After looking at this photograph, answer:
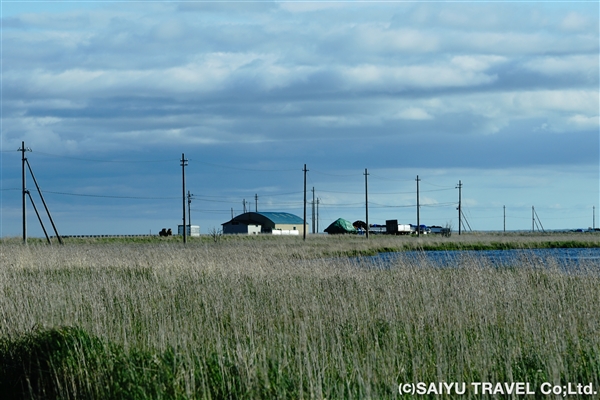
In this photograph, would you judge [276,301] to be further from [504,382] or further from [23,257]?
[23,257]

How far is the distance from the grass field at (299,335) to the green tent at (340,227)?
88.9 meters

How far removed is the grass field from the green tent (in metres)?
88.9

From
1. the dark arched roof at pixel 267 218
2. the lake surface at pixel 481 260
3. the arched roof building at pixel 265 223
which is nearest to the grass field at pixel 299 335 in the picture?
the lake surface at pixel 481 260

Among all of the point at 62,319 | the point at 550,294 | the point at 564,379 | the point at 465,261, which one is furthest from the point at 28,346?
the point at 465,261

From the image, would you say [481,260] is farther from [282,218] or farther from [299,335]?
[282,218]

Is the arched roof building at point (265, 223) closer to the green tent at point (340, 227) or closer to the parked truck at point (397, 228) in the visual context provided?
the green tent at point (340, 227)

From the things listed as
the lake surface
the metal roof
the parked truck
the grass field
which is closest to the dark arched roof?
the metal roof

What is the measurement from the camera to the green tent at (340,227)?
106 metres

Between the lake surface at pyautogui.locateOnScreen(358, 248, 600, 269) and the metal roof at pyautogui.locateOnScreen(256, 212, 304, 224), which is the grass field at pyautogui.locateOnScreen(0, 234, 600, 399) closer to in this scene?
the lake surface at pyautogui.locateOnScreen(358, 248, 600, 269)

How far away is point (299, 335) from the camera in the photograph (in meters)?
9.58

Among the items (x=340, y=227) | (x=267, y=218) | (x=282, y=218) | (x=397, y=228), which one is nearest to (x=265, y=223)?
(x=267, y=218)

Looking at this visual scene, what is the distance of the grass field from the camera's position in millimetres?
7422

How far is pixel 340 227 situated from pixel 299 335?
97757 mm

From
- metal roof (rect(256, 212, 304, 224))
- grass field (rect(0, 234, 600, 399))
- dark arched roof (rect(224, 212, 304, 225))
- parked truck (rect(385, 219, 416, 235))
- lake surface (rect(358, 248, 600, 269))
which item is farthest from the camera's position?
metal roof (rect(256, 212, 304, 224))
